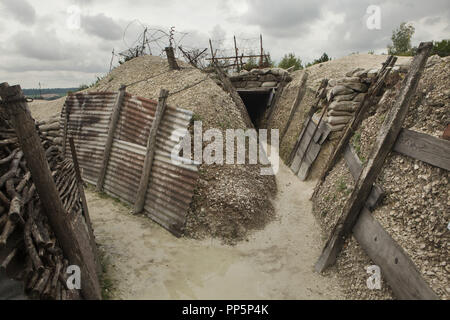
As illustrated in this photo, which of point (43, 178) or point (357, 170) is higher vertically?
point (43, 178)

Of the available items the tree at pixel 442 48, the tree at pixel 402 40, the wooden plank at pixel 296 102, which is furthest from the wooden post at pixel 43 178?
the tree at pixel 402 40

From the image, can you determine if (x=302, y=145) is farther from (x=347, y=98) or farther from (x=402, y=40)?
(x=402, y=40)

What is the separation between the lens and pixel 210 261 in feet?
19.4

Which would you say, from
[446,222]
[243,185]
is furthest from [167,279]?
[446,222]

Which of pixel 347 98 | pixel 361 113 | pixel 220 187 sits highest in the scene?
pixel 347 98

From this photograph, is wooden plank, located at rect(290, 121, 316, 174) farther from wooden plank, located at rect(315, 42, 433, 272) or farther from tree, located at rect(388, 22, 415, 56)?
tree, located at rect(388, 22, 415, 56)

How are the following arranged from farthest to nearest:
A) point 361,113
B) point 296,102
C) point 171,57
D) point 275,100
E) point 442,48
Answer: point 275,100
point 171,57
point 296,102
point 442,48
point 361,113

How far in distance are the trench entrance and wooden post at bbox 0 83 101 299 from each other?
11817 millimetres

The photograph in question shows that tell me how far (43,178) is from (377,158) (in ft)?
18.4

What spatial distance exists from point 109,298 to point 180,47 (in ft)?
40.7

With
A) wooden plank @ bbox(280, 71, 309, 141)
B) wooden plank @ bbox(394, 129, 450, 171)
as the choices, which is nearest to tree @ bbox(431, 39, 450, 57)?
wooden plank @ bbox(280, 71, 309, 141)

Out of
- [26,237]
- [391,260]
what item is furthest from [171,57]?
[391,260]

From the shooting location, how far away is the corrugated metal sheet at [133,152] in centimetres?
694

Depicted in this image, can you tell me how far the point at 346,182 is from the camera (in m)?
6.82
